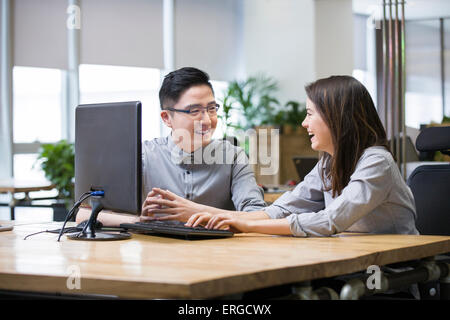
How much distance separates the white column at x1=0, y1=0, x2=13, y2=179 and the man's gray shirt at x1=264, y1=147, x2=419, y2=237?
637cm

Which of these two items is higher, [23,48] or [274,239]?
[23,48]

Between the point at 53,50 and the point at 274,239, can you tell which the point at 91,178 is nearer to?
the point at 274,239

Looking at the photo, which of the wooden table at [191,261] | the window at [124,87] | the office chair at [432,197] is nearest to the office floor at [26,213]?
the window at [124,87]

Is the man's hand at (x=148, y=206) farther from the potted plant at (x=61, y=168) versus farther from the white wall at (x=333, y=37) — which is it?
the white wall at (x=333, y=37)

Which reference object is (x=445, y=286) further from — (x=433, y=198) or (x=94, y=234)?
(x=94, y=234)

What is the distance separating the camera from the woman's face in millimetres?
2111

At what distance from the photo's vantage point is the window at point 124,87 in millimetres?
8570

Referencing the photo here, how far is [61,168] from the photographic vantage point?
630 cm

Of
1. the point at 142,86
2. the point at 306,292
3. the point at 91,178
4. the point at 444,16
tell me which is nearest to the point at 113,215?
the point at 91,178

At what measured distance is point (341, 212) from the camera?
1922mm

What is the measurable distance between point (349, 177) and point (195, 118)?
2.38 feet

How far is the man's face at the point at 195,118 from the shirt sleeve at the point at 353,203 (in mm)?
714

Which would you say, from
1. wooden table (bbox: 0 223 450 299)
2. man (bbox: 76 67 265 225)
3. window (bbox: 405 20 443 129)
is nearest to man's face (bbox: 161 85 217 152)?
man (bbox: 76 67 265 225)

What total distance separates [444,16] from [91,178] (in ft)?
37.2
